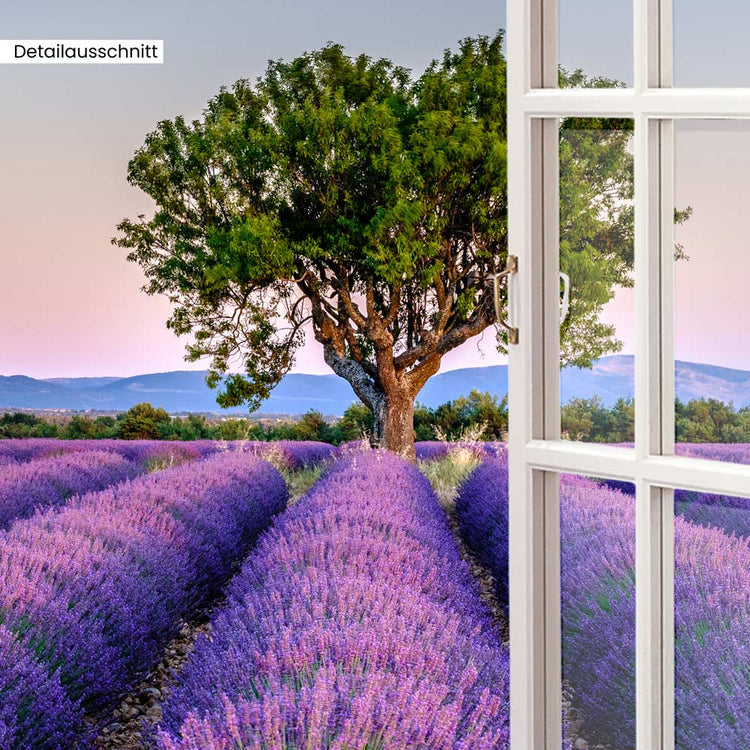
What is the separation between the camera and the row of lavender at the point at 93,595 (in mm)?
2070

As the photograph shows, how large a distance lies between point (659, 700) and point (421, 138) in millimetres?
6993

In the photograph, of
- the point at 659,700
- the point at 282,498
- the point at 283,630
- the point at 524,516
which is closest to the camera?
the point at 659,700

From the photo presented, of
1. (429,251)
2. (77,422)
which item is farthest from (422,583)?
Result: (77,422)

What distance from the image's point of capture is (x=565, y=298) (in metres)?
1.19

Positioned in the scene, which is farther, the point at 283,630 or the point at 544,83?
the point at 283,630

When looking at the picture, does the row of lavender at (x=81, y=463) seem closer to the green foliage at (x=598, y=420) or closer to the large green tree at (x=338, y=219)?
the large green tree at (x=338, y=219)

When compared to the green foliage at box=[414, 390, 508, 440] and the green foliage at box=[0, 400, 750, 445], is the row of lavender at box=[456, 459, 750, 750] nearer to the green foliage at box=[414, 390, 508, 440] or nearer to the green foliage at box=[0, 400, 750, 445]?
the green foliage at box=[0, 400, 750, 445]

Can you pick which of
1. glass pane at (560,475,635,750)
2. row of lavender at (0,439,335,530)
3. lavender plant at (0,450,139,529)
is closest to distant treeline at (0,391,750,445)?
row of lavender at (0,439,335,530)

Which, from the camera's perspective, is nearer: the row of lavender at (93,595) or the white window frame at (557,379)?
the white window frame at (557,379)

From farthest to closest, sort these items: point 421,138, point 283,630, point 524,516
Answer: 1. point 421,138
2. point 283,630
3. point 524,516

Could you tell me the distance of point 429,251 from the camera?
760 cm

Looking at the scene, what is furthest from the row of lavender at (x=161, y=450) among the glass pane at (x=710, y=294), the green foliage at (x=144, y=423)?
the glass pane at (x=710, y=294)

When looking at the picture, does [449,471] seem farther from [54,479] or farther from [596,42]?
[596,42]

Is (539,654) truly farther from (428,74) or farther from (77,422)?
(77,422)
